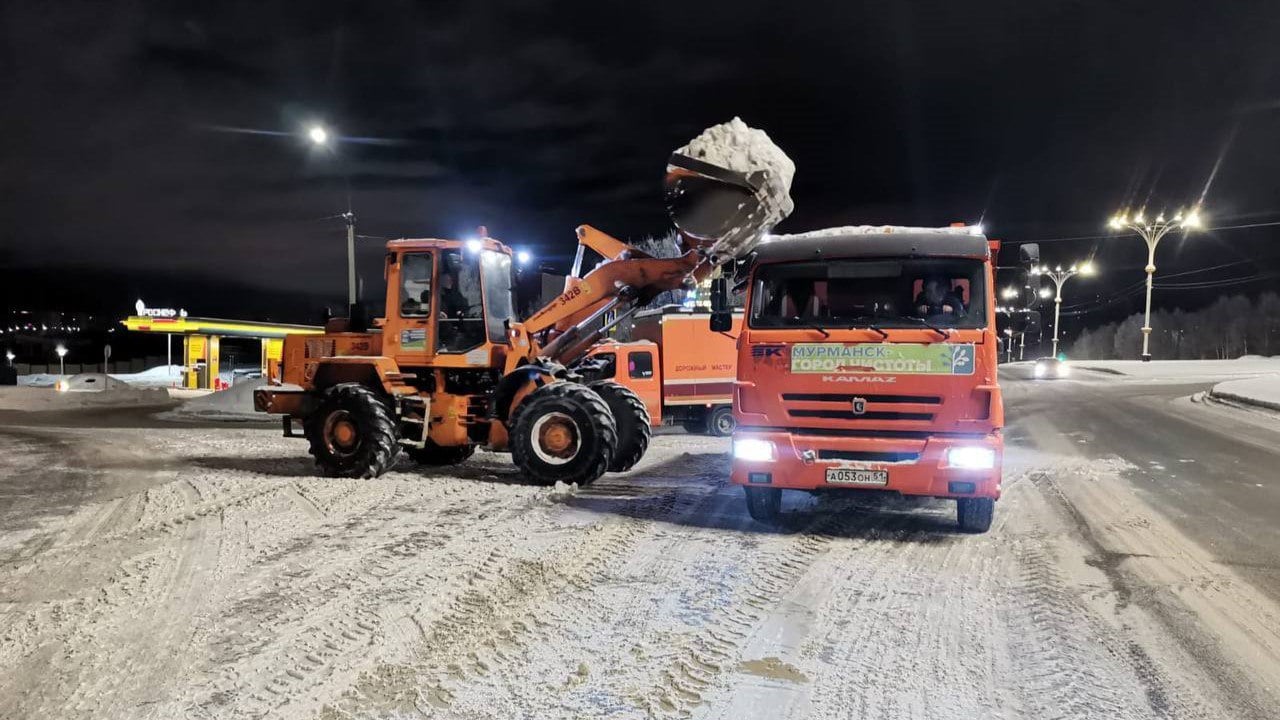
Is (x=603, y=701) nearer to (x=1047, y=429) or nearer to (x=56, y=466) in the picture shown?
(x=56, y=466)

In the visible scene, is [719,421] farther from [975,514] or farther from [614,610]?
[614,610]

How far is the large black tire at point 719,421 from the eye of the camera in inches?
637

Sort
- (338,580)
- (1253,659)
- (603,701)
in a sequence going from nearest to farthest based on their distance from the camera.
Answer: (603,701), (1253,659), (338,580)

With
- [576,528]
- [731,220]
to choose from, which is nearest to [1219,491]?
[731,220]

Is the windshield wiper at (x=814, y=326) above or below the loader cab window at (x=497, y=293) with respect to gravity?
below

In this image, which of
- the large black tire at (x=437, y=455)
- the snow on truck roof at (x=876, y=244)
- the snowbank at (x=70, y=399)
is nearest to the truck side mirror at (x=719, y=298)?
the snow on truck roof at (x=876, y=244)

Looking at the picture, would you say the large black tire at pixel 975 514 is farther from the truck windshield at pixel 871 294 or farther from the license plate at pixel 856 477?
the truck windshield at pixel 871 294

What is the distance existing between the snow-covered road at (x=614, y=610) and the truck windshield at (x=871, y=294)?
1.96 meters

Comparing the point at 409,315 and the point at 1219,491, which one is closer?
the point at 1219,491

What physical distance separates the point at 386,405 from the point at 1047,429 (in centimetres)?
1309

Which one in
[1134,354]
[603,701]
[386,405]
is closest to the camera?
[603,701]

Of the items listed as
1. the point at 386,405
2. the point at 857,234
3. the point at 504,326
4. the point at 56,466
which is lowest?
the point at 56,466

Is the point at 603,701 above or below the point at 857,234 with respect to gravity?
below

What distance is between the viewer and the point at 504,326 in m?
10.6
